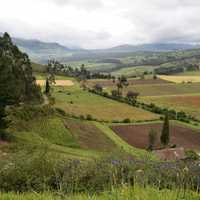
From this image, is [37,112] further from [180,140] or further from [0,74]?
[180,140]

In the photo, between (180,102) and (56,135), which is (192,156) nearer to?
(56,135)

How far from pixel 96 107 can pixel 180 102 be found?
29.9m

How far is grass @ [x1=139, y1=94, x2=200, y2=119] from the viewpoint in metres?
91.6

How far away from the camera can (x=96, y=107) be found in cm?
8156

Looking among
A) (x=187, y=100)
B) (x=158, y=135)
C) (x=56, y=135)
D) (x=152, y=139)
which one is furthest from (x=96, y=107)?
(x=56, y=135)

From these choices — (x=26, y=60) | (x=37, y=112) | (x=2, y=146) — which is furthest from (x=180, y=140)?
(x=2, y=146)

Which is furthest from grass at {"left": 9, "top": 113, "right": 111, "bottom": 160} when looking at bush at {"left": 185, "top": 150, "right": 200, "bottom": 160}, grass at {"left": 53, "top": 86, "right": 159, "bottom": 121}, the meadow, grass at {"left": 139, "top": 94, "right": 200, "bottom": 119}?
the meadow

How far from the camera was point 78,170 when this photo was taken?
8.98 m

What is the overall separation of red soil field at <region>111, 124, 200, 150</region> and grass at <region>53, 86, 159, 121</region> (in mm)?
7178

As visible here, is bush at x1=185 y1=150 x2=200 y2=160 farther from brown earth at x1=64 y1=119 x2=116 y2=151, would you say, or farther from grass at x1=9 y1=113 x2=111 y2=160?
brown earth at x1=64 y1=119 x2=116 y2=151

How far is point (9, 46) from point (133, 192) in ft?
183

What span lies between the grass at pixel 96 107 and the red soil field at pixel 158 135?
7.18 metres

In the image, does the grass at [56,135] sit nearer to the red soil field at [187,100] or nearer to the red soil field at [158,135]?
the red soil field at [158,135]

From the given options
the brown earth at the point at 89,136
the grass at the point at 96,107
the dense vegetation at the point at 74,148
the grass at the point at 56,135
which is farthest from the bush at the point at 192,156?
the grass at the point at 96,107
